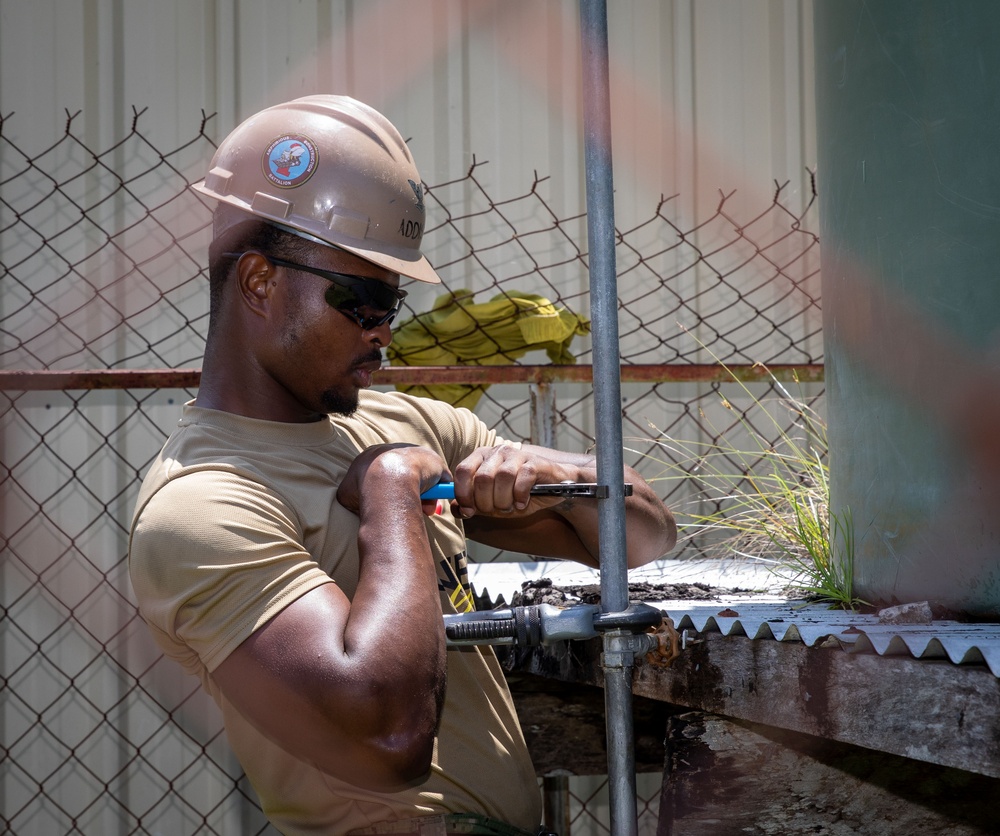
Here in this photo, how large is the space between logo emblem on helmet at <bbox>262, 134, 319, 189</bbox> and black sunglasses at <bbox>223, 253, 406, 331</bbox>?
0.52ft

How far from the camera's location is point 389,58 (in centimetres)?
494

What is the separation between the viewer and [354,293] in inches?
82.7

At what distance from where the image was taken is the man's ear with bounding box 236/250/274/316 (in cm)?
211

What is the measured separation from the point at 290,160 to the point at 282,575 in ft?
2.80

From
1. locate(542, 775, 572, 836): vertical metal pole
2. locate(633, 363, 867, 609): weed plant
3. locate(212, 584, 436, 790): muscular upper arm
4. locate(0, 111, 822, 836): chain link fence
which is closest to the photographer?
locate(212, 584, 436, 790): muscular upper arm

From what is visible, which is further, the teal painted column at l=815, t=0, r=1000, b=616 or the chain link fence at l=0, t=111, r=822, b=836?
the chain link fence at l=0, t=111, r=822, b=836

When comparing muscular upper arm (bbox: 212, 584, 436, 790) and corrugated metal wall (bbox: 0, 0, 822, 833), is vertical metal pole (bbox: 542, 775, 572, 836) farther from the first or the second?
muscular upper arm (bbox: 212, 584, 436, 790)

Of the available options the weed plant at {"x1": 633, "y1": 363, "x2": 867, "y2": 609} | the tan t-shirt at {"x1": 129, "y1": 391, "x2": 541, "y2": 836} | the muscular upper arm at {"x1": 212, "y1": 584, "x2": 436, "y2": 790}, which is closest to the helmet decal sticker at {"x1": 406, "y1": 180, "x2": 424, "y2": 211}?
the tan t-shirt at {"x1": 129, "y1": 391, "x2": 541, "y2": 836}

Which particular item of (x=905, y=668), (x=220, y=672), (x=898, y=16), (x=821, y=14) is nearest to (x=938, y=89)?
(x=898, y=16)

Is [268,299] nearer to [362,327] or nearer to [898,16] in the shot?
[362,327]

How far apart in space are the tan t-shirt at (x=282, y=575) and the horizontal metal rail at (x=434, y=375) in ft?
4.35

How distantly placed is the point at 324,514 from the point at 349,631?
1.11ft

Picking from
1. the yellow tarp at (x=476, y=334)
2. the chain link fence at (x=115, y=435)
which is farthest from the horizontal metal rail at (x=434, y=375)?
the chain link fence at (x=115, y=435)

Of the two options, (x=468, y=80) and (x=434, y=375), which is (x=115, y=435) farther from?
(x=468, y=80)
